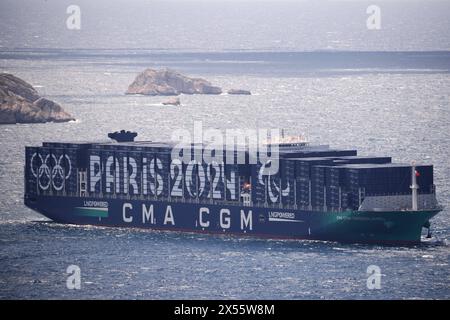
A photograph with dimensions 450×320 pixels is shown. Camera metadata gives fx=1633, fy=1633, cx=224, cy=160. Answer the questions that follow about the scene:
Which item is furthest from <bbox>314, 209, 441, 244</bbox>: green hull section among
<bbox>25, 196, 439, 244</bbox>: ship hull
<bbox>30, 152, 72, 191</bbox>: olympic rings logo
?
<bbox>30, 152, 72, 191</bbox>: olympic rings logo

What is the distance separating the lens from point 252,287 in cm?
10550

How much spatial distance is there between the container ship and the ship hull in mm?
75

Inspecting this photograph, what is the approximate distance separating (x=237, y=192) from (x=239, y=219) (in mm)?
2286

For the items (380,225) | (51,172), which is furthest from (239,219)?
(51,172)

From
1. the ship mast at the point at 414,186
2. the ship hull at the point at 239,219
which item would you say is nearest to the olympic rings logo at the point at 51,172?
the ship hull at the point at 239,219

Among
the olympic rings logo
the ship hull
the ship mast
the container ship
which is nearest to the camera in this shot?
the ship mast

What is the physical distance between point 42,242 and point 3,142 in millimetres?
73283

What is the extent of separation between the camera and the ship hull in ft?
396

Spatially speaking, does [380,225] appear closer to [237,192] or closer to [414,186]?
[414,186]

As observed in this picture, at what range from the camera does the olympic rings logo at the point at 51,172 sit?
13838 cm

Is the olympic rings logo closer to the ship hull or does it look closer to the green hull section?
the ship hull

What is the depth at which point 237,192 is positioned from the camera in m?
128

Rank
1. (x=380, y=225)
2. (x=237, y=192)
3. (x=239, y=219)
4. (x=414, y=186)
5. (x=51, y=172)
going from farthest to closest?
(x=51, y=172) → (x=237, y=192) → (x=239, y=219) → (x=380, y=225) → (x=414, y=186)
